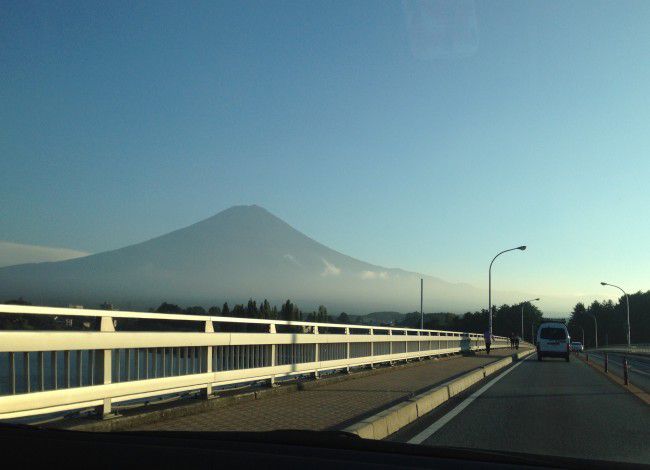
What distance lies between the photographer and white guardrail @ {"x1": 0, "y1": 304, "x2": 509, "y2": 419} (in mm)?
6354

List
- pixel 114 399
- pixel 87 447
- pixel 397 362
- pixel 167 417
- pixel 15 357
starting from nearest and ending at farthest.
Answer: pixel 87 447
pixel 15 357
pixel 114 399
pixel 167 417
pixel 397 362

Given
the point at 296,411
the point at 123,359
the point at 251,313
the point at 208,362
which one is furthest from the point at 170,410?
the point at 251,313

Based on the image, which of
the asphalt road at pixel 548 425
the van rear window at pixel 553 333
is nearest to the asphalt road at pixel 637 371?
the van rear window at pixel 553 333

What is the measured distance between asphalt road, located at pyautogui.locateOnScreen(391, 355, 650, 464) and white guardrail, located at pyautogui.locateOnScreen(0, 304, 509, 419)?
302 cm

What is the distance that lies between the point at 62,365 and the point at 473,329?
6635 inches

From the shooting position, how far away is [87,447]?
354 centimetres

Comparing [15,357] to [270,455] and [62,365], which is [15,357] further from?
[270,455]

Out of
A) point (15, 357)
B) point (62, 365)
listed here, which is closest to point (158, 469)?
point (15, 357)

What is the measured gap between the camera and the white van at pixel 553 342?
36.4 meters

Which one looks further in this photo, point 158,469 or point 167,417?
point 167,417

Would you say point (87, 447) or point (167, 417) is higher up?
point (87, 447)

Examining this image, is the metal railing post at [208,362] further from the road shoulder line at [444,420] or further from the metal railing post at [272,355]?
the road shoulder line at [444,420]

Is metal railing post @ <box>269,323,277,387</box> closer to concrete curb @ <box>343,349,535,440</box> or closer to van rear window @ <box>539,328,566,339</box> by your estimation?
concrete curb @ <box>343,349,535,440</box>

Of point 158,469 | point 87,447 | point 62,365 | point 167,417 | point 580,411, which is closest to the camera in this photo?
point 158,469
